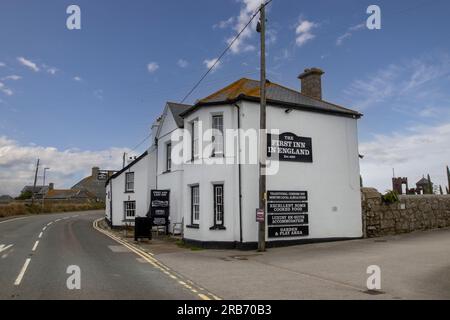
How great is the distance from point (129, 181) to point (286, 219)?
17247mm

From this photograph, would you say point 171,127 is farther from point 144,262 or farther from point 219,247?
point 144,262

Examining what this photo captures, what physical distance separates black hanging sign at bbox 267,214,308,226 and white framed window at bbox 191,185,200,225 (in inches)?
→ 143

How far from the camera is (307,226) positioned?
18453 millimetres

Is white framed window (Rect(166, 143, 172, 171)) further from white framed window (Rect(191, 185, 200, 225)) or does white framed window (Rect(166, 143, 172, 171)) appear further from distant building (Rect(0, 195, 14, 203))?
distant building (Rect(0, 195, 14, 203))

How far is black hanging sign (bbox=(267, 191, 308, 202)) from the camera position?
17531 mm

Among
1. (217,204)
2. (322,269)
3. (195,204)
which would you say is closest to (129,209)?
(195,204)

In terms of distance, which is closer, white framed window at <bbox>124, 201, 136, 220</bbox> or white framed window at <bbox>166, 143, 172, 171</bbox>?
white framed window at <bbox>166, 143, 172, 171</bbox>

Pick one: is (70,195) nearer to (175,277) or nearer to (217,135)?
(217,135)

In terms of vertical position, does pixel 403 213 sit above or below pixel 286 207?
below

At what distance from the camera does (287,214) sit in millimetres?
17859

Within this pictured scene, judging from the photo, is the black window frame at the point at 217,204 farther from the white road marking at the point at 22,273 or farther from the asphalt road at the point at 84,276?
the white road marking at the point at 22,273

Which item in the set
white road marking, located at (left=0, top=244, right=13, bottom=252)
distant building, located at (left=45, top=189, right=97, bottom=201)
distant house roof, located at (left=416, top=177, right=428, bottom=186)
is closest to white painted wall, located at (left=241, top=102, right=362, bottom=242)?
white road marking, located at (left=0, top=244, right=13, bottom=252)
